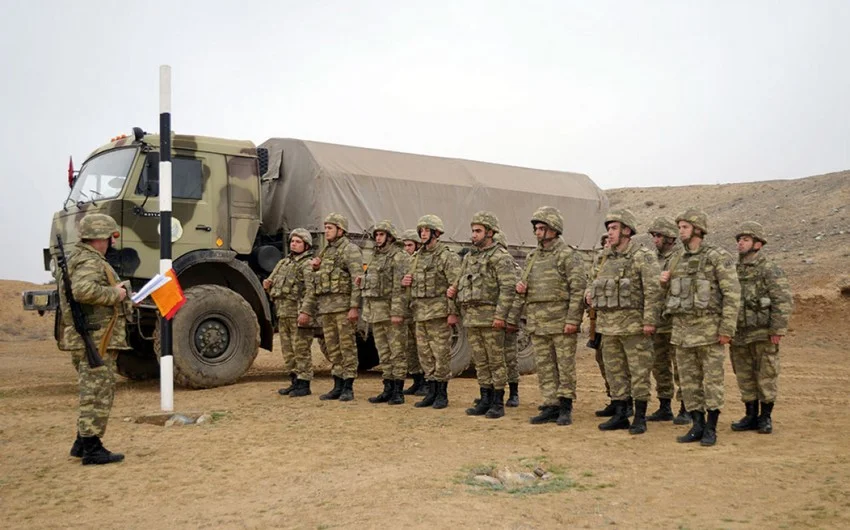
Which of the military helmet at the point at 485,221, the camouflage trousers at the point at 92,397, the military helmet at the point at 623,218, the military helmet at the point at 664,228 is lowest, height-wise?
the camouflage trousers at the point at 92,397

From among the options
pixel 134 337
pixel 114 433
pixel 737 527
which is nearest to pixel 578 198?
pixel 134 337

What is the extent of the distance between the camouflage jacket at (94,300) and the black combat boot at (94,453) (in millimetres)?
674

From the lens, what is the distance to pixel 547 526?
4.45 meters

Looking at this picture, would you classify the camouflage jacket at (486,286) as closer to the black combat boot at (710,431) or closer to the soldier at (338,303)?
the soldier at (338,303)

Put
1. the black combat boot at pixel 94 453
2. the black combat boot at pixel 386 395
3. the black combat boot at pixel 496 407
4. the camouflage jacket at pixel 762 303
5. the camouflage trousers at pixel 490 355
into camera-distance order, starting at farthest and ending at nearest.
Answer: the black combat boot at pixel 386 395
the camouflage trousers at pixel 490 355
the black combat boot at pixel 496 407
the camouflage jacket at pixel 762 303
the black combat boot at pixel 94 453

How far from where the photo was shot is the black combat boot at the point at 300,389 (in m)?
9.55

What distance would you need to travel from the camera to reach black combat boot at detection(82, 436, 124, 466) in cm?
619

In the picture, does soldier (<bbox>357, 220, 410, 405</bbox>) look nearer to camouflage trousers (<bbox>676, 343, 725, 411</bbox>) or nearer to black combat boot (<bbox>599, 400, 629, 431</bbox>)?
black combat boot (<bbox>599, 400, 629, 431</bbox>)

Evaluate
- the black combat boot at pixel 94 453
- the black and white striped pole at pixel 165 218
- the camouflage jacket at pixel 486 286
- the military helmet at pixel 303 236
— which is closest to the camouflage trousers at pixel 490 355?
the camouflage jacket at pixel 486 286

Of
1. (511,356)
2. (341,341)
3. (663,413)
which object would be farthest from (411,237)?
(663,413)

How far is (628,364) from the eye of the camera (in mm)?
7555

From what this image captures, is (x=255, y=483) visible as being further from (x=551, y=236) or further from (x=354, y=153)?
(x=354, y=153)

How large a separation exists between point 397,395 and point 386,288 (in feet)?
3.93

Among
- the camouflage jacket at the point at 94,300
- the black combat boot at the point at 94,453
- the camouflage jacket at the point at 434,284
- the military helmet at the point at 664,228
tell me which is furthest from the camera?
the camouflage jacket at the point at 434,284
